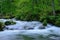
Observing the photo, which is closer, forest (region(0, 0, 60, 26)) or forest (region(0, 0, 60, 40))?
forest (region(0, 0, 60, 40))

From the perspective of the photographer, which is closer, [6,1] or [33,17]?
[33,17]

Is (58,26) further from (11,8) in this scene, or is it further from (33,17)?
(11,8)

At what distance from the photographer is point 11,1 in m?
50.5

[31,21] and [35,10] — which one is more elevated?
[35,10]

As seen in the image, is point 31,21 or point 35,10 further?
point 35,10

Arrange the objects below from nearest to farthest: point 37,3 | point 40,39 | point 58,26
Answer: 1. point 40,39
2. point 58,26
3. point 37,3

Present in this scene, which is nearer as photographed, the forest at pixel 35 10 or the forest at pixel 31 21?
the forest at pixel 31 21

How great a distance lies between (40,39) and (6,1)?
32.8 m

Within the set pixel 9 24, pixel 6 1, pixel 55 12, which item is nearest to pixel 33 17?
pixel 55 12

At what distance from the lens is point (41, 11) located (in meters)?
35.3

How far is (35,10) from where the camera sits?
36531 millimetres

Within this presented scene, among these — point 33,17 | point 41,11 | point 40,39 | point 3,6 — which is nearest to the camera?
point 40,39

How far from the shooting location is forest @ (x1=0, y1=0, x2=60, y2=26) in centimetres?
2936

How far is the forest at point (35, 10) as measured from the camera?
96.3ft
